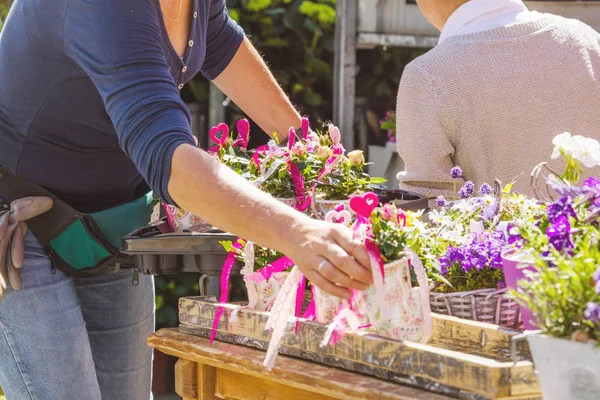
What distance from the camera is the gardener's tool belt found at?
1.88 m

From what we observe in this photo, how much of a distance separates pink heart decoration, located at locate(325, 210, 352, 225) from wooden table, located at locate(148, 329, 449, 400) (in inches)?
9.5

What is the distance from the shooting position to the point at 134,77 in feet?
5.06

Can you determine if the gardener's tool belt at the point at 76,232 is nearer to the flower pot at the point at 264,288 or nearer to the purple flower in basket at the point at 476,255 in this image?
the flower pot at the point at 264,288

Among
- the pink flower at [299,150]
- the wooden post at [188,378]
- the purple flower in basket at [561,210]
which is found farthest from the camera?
the pink flower at [299,150]

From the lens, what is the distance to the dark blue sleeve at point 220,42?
7.25 ft

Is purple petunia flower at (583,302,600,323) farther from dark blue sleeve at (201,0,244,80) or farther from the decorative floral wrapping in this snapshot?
dark blue sleeve at (201,0,244,80)

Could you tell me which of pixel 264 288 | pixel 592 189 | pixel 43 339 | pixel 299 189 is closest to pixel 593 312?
pixel 592 189

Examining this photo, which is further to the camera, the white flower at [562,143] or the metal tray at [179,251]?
the metal tray at [179,251]

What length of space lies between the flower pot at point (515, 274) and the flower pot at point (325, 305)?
279 millimetres

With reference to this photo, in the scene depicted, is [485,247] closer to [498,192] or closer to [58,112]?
[498,192]

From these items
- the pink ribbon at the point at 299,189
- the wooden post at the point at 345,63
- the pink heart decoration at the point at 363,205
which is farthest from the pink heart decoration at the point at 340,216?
the wooden post at the point at 345,63

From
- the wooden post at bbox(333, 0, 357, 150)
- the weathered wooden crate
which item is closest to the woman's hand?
the weathered wooden crate

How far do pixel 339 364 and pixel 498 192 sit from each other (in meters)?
0.53

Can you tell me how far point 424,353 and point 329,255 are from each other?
7.9 inches
